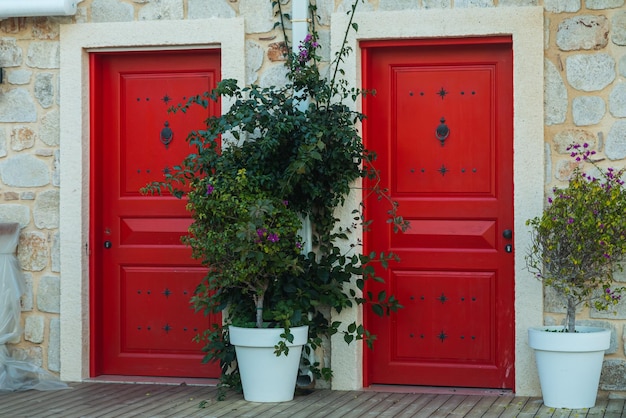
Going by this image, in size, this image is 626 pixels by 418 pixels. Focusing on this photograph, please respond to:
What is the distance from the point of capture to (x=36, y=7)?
680 cm

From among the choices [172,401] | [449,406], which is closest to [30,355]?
[172,401]

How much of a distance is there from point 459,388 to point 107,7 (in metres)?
3.27

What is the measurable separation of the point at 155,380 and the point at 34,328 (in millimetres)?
870

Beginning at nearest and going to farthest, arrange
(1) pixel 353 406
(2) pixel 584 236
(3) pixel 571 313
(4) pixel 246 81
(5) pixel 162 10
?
(2) pixel 584 236 → (3) pixel 571 313 → (1) pixel 353 406 → (4) pixel 246 81 → (5) pixel 162 10

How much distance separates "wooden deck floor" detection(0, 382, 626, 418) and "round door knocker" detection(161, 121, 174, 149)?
1.57 meters

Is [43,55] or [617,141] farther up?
[43,55]

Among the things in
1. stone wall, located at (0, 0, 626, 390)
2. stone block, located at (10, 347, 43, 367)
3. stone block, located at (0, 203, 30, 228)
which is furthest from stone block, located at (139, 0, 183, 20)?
stone block, located at (10, 347, 43, 367)

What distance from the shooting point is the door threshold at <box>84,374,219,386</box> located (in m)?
6.87

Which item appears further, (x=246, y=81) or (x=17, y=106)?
(x=17, y=106)

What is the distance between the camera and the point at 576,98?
629cm

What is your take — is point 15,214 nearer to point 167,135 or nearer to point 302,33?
point 167,135

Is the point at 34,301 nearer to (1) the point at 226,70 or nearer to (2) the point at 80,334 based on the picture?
(2) the point at 80,334

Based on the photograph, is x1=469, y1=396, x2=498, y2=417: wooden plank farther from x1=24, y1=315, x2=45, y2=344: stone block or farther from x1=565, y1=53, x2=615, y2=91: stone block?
x1=24, y1=315, x2=45, y2=344: stone block

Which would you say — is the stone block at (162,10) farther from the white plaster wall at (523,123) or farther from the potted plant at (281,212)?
the white plaster wall at (523,123)
